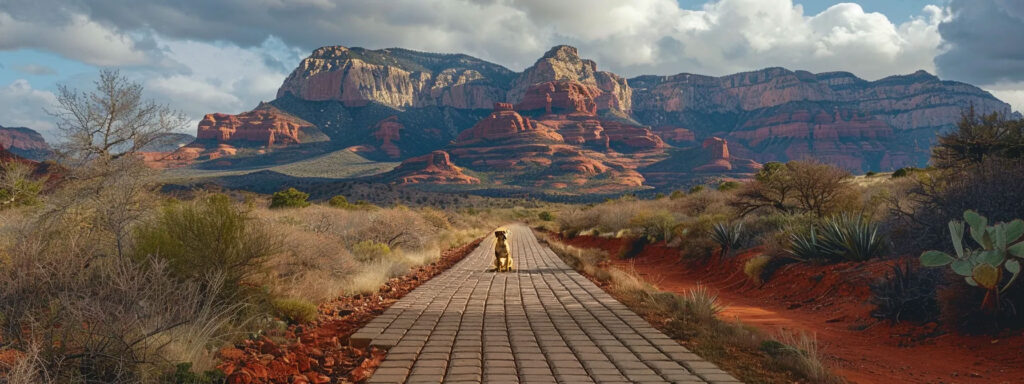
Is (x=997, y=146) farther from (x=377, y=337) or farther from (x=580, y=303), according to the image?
(x=377, y=337)

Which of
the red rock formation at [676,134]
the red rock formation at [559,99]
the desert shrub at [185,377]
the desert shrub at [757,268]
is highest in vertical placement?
the red rock formation at [559,99]

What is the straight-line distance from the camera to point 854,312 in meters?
8.46

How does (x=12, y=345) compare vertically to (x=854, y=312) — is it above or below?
above

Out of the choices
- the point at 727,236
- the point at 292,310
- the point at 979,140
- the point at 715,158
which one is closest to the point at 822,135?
the point at 715,158

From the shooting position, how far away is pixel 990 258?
238 inches

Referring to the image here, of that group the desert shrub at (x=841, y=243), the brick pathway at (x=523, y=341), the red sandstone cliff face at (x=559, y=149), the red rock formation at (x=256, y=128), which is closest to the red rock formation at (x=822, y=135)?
the red sandstone cliff face at (x=559, y=149)

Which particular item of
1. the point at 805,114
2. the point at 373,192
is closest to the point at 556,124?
the point at 805,114

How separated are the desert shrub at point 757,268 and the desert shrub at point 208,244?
9861 millimetres

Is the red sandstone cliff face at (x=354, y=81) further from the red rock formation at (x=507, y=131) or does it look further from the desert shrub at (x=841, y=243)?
the desert shrub at (x=841, y=243)

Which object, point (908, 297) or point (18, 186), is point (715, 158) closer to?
point (908, 297)

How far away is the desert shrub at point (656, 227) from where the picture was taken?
68.3ft

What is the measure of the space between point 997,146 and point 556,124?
155995mm

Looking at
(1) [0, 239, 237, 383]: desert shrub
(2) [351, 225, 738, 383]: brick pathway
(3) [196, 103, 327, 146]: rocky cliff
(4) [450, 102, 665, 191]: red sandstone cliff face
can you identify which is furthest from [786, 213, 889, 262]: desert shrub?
(3) [196, 103, 327, 146]: rocky cliff

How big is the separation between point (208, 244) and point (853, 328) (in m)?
8.20
